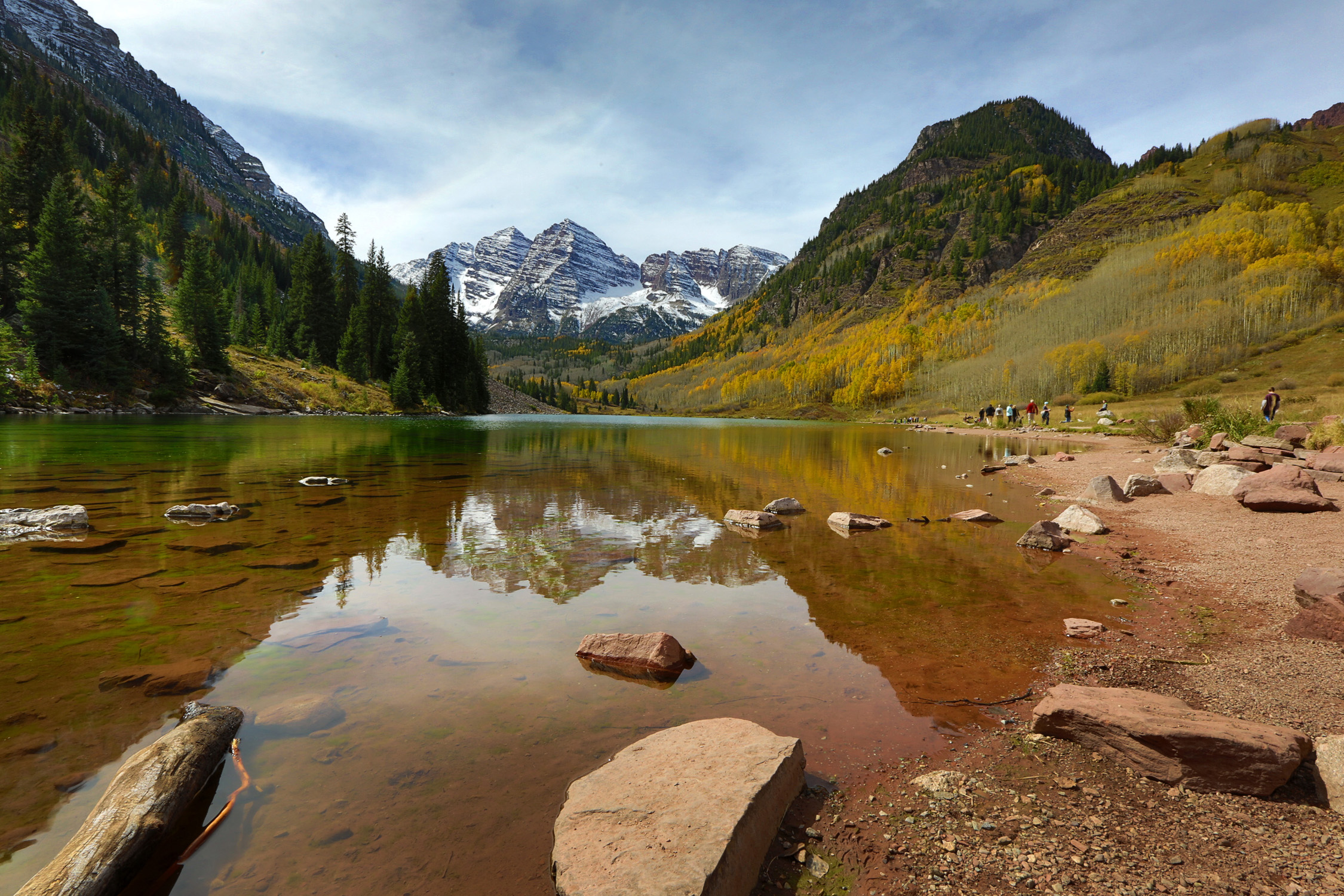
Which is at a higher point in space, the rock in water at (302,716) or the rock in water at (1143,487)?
the rock in water at (1143,487)

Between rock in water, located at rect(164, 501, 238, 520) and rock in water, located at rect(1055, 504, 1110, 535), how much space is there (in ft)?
62.7

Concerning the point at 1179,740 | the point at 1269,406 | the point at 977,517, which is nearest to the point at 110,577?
the point at 1179,740

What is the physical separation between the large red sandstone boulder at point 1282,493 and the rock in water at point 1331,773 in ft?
39.9

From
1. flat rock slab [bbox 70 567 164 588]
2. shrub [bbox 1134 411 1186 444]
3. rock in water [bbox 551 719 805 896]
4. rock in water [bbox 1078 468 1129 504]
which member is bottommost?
flat rock slab [bbox 70 567 164 588]

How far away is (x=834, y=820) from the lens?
3781 mm

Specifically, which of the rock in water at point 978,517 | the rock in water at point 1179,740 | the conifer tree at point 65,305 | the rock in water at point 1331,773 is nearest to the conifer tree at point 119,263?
the conifer tree at point 65,305

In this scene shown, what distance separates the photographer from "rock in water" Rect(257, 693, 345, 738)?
190 inches

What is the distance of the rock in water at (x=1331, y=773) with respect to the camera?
3.37 meters

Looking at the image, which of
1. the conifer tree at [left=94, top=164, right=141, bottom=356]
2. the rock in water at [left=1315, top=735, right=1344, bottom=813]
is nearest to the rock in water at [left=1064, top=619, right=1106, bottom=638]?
the rock in water at [left=1315, top=735, right=1344, bottom=813]

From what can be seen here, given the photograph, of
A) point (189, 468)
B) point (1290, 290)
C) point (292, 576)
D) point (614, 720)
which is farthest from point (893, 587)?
point (1290, 290)

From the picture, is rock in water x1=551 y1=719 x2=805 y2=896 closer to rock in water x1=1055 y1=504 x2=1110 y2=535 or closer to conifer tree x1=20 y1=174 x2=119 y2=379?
rock in water x1=1055 y1=504 x2=1110 y2=535

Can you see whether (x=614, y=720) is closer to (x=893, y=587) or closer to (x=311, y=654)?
(x=311, y=654)

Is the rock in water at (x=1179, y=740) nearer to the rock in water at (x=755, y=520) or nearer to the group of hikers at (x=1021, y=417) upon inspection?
the rock in water at (x=755, y=520)

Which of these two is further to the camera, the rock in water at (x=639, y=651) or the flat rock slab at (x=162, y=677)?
the rock in water at (x=639, y=651)
